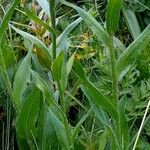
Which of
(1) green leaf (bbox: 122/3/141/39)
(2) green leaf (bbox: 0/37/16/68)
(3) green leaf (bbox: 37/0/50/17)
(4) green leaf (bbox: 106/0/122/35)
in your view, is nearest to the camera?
(4) green leaf (bbox: 106/0/122/35)

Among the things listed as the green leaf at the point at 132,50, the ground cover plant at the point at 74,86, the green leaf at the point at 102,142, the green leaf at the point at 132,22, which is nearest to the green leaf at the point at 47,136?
the ground cover plant at the point at 74,86

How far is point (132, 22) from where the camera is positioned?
4.50 ft

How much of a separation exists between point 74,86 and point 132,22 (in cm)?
41

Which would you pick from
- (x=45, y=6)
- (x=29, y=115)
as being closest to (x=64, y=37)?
(x=45, y=6)

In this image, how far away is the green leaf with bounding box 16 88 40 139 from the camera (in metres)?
0.92

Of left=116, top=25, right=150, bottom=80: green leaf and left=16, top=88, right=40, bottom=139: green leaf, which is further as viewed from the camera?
left=16, top=88, right=40, bottom=139: green leaf

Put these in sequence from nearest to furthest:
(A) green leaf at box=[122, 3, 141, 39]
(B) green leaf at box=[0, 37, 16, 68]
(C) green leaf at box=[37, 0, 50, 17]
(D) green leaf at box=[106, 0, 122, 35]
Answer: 1. (D) green leaf at box=[106, 0, 122, 35]
2. (C) green leaf at box=[37, 0, 50, 17]
3. (B) green leaf at box=[0, 37, 16, 68]
4. (A) green leaf at box=[122, 3, 141, 39]

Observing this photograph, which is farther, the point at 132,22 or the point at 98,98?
the point at 132,22

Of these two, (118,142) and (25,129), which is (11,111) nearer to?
(25,129)

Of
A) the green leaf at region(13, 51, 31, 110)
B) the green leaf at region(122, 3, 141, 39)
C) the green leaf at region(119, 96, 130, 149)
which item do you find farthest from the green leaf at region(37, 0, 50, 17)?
the green leaf at region(122, 3, 141, 39)

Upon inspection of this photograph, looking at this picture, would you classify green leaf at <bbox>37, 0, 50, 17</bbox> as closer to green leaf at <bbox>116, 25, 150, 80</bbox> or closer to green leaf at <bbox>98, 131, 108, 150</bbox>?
green leaf at <bbox>116, 25, 150, 80</bbox>

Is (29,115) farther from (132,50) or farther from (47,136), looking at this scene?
(132,50)

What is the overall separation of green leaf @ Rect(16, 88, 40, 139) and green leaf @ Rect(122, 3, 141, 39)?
0.47 metres

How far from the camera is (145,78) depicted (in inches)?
44.8
